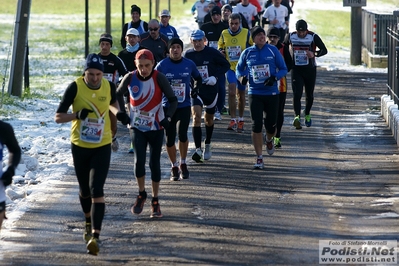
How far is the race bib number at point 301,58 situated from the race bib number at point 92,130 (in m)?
8.32

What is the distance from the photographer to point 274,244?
31.8ft

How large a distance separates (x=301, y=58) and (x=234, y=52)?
1168 millimetres

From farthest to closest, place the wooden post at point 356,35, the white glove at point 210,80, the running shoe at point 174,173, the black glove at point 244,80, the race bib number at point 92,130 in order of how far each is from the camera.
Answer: the wooden post at point 356,35 < the white glove at point 210,80 < the black glove at point 244,80 < the running shoe at point 174,173 < the race bib number at point 92,130

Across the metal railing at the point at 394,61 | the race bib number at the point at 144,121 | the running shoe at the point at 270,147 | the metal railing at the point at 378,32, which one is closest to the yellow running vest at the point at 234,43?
the metal railing at the point at 394,61

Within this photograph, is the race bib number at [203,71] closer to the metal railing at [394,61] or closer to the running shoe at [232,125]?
the running shoe at [232,125]

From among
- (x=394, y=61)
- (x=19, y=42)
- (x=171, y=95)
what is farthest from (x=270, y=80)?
(x=19, y=42)

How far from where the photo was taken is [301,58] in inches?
684

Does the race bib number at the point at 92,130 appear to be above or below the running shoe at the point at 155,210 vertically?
above

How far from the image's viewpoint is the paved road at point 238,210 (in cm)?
935

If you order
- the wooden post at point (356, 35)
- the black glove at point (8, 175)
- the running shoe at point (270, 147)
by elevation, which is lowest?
the running shoe at point (270, 147)

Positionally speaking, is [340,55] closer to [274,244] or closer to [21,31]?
[21,31]

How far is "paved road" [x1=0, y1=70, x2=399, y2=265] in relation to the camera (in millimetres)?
9352

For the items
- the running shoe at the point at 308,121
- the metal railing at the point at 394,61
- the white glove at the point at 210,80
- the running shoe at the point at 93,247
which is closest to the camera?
the running shoe at the point at 93,247

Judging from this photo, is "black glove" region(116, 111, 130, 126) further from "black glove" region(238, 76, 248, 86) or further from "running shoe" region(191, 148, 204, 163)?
"running shoe" region(191, 148, 204, 163)
